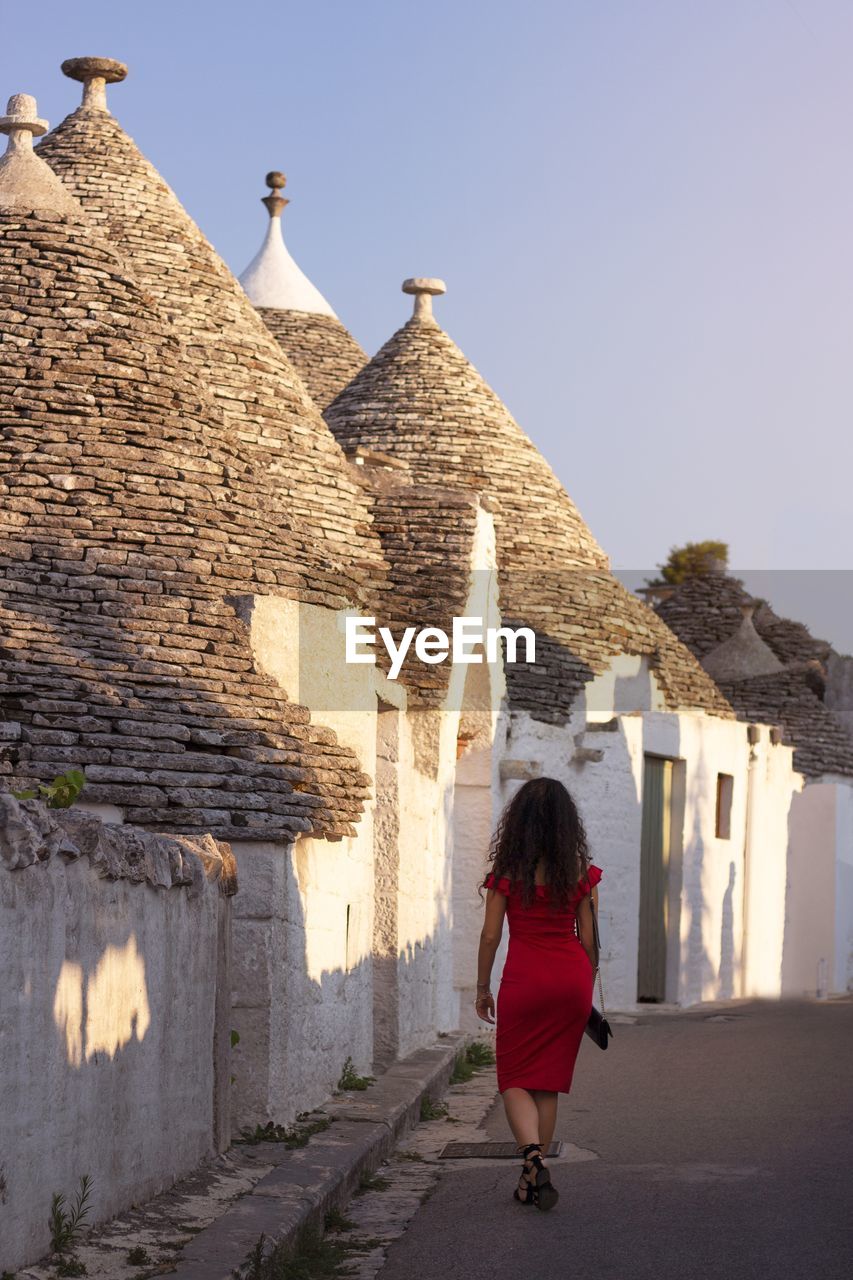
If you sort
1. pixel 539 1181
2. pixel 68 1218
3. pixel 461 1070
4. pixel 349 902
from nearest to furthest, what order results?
1. pixel 68 1218
2. pixel 539 1181
3. pixel 349 902
4. pixel 461 1070

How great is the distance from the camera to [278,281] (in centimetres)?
2786

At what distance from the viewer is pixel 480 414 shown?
2227 cm

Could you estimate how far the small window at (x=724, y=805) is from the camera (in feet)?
78.6

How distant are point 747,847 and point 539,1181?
1841 cm

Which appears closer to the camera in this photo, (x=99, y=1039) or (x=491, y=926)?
(x=99, y=1039)

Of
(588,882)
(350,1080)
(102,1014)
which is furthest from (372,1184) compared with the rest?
(350,1080)

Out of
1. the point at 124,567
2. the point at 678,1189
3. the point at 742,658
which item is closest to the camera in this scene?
the point at 678,1189

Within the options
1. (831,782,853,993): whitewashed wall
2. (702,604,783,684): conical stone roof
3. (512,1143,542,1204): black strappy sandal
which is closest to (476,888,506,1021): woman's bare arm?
(512,1143,542,1204): black strappy sandal

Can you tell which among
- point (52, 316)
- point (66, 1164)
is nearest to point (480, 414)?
point (52, 316)

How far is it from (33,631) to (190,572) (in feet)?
4.60

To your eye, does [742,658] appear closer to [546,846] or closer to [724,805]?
[724,805]

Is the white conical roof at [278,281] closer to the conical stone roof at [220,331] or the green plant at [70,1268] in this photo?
the conical stone roof at [220,331]

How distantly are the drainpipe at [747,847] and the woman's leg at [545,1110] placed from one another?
18092mm

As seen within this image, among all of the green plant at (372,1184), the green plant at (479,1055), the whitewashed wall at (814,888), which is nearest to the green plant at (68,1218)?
the green plant at (372,1184)
